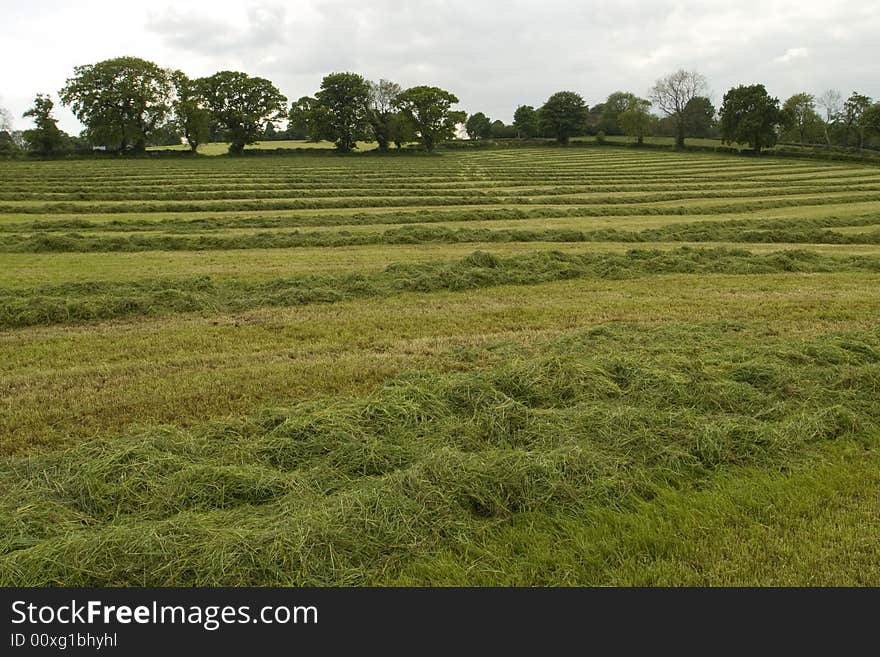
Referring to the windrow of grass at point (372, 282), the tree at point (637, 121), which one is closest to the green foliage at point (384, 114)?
the tree at point (637, 121)

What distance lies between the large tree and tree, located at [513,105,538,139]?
39.6 m

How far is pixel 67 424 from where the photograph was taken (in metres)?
6.33

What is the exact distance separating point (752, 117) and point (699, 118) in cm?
3160

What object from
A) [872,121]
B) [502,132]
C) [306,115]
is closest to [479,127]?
[502,132]

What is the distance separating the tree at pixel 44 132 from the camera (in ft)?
265

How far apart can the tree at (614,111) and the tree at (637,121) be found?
5.91 meters

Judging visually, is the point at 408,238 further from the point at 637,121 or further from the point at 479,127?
the point at 479,127

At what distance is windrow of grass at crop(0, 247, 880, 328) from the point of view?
10719 millimetres

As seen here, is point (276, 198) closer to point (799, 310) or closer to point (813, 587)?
point (799, 310)

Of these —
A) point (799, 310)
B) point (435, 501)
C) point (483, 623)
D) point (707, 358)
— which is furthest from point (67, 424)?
point (799, 310)

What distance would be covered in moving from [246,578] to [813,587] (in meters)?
3.70

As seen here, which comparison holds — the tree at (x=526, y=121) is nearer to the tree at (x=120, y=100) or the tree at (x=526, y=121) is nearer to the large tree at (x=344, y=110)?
the large tree at (x=344, y=110)

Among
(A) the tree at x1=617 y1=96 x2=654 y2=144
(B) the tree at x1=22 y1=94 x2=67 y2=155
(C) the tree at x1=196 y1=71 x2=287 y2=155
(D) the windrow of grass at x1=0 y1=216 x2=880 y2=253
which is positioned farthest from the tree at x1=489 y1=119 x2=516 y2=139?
(D) the windrow of grass at x1=0 y1=216 x2=880 y2=253

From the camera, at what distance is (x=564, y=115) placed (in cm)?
10988
